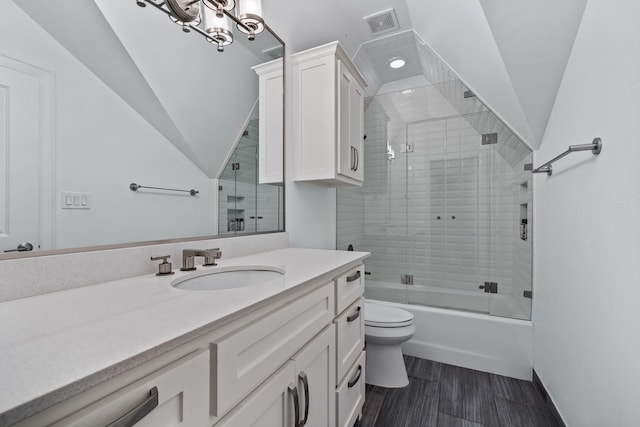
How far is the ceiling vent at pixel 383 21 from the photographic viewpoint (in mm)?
2102

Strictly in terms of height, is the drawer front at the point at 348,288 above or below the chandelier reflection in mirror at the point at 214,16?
below

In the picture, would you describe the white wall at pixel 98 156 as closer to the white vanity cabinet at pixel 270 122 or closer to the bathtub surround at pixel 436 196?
the white vanity cabinet at pixel 270 122

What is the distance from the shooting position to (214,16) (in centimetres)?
127

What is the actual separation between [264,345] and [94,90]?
0.90 meters

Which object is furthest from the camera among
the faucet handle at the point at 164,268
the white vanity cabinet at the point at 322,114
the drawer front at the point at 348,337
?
the white vanity cabinet at the point at 322,114

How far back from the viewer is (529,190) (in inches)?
82.5

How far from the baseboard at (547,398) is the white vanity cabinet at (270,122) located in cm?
190

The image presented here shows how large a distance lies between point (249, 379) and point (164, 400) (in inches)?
8.9

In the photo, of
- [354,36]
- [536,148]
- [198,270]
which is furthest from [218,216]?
[536,148]

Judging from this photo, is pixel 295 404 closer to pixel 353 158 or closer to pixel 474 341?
pixel 353 158

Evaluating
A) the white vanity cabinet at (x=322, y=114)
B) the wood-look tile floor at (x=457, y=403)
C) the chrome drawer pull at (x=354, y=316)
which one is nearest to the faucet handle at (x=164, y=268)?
the chrome drawer pull at (x=354, y=316)

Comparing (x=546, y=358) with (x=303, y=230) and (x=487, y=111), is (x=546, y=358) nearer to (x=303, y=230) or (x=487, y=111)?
(x=303, y=230)

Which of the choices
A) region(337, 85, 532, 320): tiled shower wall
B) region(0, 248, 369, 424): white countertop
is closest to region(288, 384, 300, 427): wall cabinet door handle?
region(0, 248, 369, 424): white countertop

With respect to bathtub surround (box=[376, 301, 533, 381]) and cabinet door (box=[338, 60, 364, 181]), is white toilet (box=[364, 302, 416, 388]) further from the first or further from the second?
cabinet door (box=[338, 60, 364, 181])
